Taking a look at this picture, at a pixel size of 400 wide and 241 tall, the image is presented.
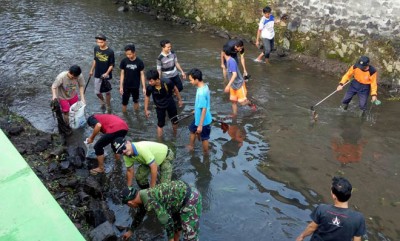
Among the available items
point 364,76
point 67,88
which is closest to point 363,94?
Result: point 364,76

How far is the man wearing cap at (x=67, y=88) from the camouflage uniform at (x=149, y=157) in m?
3.04

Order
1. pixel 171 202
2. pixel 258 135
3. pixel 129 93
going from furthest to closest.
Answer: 1. pixel 129 93
2. pixel 258 135
3. pixel 171 202

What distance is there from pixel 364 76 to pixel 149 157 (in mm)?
6174

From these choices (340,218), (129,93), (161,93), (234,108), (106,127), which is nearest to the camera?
(340,218)

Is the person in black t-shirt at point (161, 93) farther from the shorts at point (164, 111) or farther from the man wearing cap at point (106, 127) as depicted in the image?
the man wearing cap at point (106, 127)

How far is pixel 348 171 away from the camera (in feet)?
26.7

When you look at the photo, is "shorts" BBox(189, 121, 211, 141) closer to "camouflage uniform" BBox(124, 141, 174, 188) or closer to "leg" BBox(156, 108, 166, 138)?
"leg" BBox(156, 108, 166, 138)

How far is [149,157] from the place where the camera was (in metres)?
6.12

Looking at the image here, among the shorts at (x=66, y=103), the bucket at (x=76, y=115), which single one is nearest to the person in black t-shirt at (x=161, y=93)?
the bucket at (x=76, y=115)

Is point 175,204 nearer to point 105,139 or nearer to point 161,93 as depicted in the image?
point 105,139

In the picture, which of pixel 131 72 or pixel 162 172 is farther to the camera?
pixel 131 72

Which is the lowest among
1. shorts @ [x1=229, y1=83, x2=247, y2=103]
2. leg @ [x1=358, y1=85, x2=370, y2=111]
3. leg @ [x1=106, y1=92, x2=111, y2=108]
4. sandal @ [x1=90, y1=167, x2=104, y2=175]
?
Answer: sandal @ [x1=90, y1=167, x2=104, y2=175]

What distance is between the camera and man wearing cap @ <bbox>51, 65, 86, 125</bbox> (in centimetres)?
853

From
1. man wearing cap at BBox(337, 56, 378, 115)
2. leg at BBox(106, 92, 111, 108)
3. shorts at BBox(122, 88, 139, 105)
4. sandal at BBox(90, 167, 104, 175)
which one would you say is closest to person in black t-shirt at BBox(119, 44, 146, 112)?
shorts at BBox(122, 88, 139, 105)
